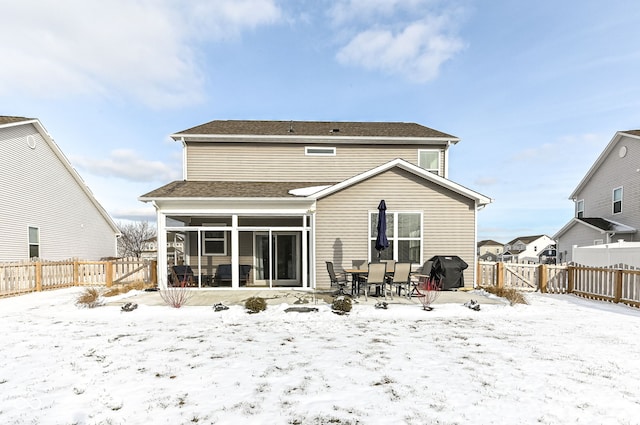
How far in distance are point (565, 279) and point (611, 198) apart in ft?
40.3

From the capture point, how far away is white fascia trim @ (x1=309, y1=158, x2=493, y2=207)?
1052cm

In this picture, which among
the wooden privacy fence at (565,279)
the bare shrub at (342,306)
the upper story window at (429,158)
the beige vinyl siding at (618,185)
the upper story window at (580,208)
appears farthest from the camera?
the upper story window at (580,208)

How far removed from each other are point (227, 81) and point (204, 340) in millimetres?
11462

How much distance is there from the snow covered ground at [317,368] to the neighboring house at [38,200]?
8.89 m

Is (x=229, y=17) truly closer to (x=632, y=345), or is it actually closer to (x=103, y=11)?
(x=103, y=11)

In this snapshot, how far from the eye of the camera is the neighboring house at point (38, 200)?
13.1m

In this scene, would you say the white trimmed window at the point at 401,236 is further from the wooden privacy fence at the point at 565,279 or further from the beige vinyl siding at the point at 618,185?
the beige vinyl siding at the point at 618,185

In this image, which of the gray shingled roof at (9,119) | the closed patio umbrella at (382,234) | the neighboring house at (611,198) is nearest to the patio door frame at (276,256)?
the closed patio umbrella at (382,234)

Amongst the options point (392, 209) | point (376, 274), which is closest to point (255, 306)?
point (376, 274)

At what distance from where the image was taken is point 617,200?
17797 mm

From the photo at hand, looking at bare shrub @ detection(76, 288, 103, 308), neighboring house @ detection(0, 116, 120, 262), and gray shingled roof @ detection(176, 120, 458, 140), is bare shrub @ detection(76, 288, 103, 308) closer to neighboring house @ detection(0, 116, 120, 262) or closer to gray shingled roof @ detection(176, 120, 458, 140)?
gray shingled roof @ detection(176, 120, 458, 140)

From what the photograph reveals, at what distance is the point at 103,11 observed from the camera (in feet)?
29.7

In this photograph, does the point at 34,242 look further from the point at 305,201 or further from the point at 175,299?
the point at 305,201

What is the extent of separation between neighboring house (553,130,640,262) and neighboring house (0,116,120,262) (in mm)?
30303
